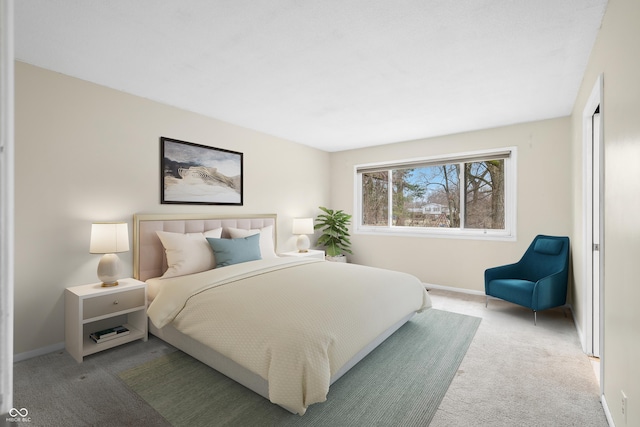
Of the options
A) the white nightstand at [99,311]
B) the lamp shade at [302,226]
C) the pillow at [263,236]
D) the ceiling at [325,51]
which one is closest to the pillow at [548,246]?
the ceiling at [325,51]

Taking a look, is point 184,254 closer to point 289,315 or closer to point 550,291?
point 289,315

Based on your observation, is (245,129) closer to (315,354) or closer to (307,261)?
(307,261)

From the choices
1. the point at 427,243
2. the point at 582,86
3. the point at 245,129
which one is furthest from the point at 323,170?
the point at 582,86

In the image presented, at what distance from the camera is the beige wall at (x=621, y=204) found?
54.8 inches

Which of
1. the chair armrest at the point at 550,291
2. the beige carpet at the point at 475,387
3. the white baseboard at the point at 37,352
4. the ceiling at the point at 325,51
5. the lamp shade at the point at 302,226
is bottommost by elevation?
the beige carpet at the point at 475,387

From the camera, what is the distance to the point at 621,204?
5.20 feet

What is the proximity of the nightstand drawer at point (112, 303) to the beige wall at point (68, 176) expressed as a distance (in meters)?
0.31

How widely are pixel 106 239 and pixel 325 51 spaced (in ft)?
7.84

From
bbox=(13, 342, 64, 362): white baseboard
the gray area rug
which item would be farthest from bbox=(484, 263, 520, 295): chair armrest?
bbox=(13, 342, 64, 362): white baseboard

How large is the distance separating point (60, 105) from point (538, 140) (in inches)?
205

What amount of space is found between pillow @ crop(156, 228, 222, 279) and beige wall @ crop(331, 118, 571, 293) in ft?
9.90

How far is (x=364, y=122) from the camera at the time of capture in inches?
159

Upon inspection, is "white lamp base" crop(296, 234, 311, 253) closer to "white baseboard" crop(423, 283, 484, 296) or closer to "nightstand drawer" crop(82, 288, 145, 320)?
"white baseboard" crop(423, 283, 484, 296)

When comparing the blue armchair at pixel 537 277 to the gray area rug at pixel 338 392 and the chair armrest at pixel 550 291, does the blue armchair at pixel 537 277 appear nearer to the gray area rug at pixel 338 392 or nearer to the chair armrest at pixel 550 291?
the chair armrest at pixel 550 291
